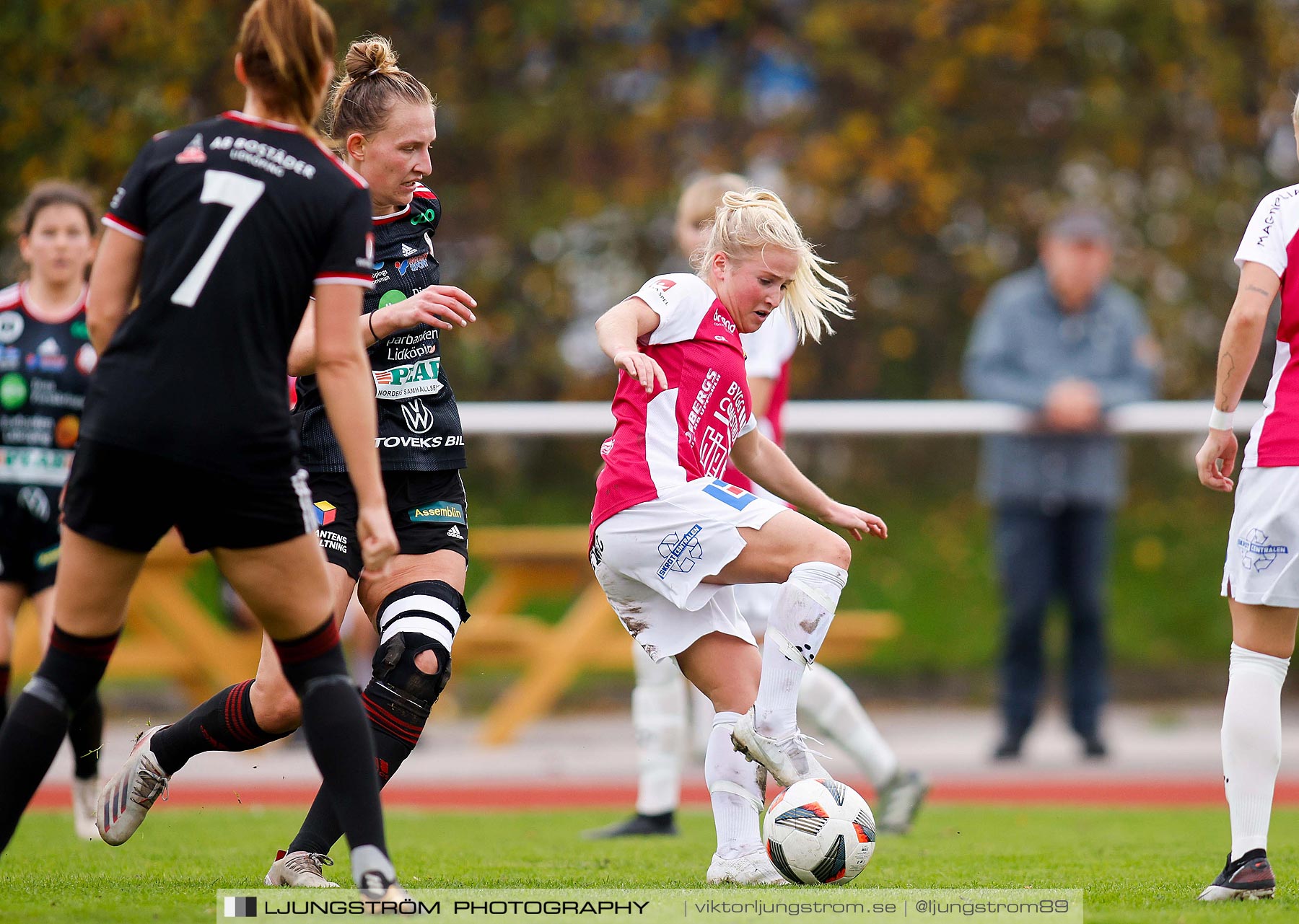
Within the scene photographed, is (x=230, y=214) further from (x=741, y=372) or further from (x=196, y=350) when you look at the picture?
(x=741, y=372)

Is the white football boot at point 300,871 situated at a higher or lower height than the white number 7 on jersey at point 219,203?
lower

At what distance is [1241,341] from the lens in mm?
3979

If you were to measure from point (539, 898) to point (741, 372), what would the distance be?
1623 millimetres

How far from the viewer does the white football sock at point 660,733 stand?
5953 millimetres

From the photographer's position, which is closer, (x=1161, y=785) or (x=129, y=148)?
(x=1161, y=785)

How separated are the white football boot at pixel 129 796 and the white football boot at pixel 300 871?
487 mm

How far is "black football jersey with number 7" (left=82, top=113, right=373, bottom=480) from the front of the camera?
3.21 metres

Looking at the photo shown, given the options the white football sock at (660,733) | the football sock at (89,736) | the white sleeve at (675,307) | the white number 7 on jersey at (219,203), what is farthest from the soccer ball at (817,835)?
the football sock at (89,736)

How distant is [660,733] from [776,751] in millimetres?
1981

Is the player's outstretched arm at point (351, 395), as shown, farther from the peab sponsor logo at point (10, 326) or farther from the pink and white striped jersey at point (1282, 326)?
the peab sponsor logo at point (10, 326)

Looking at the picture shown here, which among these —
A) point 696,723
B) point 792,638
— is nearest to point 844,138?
point 696,723

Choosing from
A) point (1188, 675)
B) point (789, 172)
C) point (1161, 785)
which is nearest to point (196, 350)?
point (1161, 785)

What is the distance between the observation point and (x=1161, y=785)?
7.77 metres

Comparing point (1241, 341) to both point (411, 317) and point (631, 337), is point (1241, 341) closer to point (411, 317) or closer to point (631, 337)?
point (631, 337)
